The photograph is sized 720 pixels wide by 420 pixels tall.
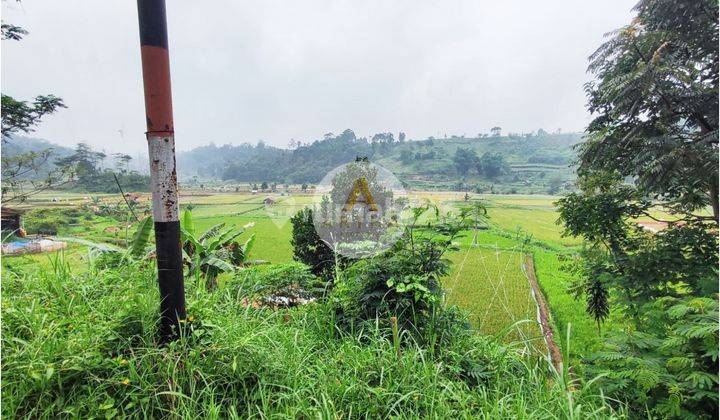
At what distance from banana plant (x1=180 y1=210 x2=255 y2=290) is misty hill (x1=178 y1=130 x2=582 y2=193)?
24.0 feet

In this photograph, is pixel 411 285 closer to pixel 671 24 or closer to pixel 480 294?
pixel 671 24

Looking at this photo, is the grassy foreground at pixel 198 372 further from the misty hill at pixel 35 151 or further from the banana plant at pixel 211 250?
the misty hill at pixel 35 151

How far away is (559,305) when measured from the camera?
706 cm

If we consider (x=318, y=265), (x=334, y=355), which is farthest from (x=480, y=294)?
(x=334, y=355)

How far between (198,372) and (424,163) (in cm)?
1567

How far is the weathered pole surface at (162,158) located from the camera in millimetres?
1081

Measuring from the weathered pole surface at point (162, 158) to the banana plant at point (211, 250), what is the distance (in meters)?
1.28

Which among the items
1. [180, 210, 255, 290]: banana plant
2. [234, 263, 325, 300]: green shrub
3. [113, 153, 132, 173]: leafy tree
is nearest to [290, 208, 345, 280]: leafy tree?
[180, 210, 255, 290]: banana plant

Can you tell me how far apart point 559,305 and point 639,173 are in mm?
4668

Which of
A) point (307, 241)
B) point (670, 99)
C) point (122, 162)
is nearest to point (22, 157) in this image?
point (122, 162)

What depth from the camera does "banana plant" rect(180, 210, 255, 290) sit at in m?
2.96

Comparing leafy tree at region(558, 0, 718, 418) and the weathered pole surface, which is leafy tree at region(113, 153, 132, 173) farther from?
leafy tree at region(558, 0, 718, 418)

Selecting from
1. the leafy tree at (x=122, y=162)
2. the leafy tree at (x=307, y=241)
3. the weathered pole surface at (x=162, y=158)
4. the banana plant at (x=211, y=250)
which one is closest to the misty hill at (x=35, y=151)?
the leafy tree at (x=122, y=162)

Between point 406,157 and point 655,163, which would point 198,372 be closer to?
point 655,163
